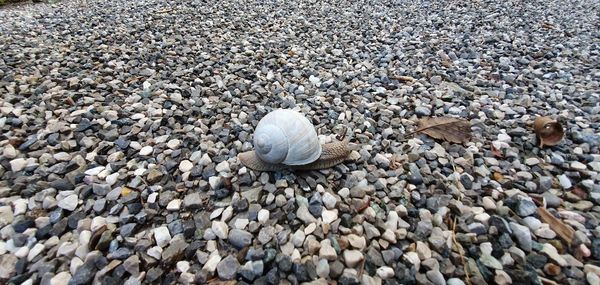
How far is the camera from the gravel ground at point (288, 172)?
186 centimetres

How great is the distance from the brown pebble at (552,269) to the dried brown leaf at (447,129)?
1207 mm

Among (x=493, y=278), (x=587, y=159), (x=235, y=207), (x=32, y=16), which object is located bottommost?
(x=32, y=16)

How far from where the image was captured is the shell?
221cm

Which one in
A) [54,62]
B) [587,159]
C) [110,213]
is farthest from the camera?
[54,62]

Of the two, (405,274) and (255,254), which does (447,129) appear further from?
(255,254)

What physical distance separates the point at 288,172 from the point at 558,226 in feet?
5.74

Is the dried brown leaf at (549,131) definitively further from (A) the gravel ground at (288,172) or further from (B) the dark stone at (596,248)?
(B) the dark stone at (596,248)

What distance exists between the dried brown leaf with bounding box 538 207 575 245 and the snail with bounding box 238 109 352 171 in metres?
1.43

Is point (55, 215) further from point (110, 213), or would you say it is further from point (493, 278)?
point (493, 278)

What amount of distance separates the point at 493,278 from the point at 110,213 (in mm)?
2301

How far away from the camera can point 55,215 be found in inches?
81.1

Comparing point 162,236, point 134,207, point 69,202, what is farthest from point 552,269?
point 69,202

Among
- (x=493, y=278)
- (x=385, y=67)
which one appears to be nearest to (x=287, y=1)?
(x=385, y=67)

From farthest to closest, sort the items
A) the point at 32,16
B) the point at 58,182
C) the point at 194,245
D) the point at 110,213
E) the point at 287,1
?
1. the point at 287,1
2. the point at 32,16
3. the point at 58,182
4. the point at 110,213
5. the point at 194,245
